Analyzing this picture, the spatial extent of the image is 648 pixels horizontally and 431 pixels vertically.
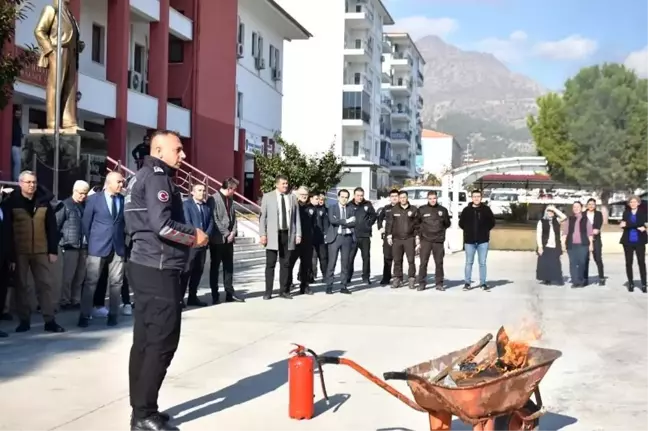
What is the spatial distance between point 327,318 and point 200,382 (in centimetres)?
420

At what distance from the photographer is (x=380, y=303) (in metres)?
13.1

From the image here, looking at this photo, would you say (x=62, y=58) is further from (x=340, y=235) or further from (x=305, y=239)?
(x=340, y=235)

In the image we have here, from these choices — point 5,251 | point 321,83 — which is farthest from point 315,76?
point 5,251

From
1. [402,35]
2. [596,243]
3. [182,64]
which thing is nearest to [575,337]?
[596,243]

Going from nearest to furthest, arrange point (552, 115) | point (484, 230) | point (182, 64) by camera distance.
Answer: point (484, 230) < point (182, 64) < point (552, 115)

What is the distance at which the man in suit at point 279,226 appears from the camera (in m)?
12.7

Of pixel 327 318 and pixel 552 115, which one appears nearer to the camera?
pixel 327 318

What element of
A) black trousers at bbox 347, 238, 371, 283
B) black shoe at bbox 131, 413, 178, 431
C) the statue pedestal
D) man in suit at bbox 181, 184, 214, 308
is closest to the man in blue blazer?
man in suit at bbox 181, 184, 214, 308

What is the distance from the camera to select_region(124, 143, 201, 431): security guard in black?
5.37 meters

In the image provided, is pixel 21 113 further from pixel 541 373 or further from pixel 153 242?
pixel 541 373

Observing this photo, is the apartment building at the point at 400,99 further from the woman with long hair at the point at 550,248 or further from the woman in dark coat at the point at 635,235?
the woman in dark coat at the point at 635,235

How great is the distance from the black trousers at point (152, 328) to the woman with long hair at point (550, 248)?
1235 cm

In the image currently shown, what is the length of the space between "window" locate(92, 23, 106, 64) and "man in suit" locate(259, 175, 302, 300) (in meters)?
13.1

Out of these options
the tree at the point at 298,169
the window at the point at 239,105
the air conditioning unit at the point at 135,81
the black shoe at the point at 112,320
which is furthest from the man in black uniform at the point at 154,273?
the window at the point at 239,105
